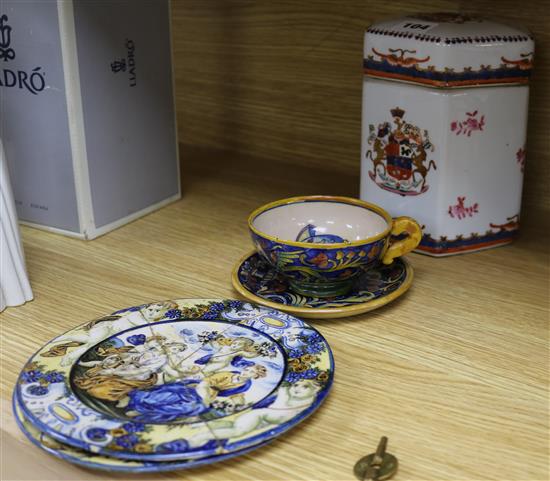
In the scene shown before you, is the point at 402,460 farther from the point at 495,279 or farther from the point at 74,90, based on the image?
the point at 74,90

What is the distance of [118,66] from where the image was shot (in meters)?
0.85

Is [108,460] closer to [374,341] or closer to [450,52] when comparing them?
[374,341]

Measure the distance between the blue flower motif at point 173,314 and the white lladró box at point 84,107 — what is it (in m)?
0.24

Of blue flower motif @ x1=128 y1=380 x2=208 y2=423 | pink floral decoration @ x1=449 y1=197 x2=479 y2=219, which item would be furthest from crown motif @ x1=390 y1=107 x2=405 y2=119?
blue flower motif @ x1=128 y1=380 x2=208 y2=423

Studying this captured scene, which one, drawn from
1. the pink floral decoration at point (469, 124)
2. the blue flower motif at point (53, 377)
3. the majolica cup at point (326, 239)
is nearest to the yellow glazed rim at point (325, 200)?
the majolica cup at point (326, 239)

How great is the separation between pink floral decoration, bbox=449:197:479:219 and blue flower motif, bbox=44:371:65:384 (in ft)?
1.37

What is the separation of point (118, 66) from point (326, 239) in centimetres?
30

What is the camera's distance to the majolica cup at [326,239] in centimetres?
67

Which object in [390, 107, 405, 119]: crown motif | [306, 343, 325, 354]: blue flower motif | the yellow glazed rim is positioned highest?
[390, 107, 405, 119]: crown motif

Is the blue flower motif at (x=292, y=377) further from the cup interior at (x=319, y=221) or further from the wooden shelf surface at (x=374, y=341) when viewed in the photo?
the cup interior at (x=319, y=221)

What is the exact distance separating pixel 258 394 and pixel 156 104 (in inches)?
18.4

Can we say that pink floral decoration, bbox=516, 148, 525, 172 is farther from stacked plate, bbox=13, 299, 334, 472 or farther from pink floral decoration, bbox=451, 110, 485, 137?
stacked plate, bbox=13, 299, 334, 472

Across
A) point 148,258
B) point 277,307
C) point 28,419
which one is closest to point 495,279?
point 277,307

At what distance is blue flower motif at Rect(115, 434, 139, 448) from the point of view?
49 centimetres
